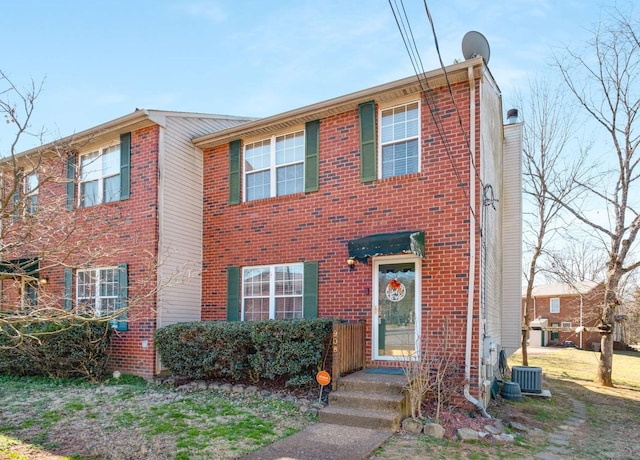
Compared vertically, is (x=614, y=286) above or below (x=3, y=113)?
below

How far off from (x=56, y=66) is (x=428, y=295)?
23.4ft

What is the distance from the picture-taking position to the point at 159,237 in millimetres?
10711

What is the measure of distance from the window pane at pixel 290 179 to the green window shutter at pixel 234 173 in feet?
3.65

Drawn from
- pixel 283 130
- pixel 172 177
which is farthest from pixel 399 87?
pixel 172 177

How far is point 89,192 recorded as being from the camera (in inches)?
482

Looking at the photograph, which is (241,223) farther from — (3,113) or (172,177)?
(3,113)

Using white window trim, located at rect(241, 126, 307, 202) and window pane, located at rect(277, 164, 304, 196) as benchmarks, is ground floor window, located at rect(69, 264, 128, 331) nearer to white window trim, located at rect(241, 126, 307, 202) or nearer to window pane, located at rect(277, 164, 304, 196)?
white window trim, located at rect(241, 126, 307, 202)

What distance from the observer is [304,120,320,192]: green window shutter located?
33.1 feet

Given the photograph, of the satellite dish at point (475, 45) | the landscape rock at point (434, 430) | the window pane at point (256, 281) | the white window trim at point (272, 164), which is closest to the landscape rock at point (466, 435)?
the landscape rock at point (434, 430)

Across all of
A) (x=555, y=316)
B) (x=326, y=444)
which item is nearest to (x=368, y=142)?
(x=326, y=444)

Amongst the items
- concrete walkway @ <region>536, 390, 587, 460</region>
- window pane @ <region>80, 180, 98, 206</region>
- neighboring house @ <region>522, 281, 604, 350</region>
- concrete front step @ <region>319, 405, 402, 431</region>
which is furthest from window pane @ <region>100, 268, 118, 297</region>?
neighboring house @ <region>522, 281, 604, 350</region>

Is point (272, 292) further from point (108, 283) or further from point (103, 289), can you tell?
point (103, 289)

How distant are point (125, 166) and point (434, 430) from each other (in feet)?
29.4

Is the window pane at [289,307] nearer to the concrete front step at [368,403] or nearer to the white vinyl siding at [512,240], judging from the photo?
the concrete front step at [368,403]
